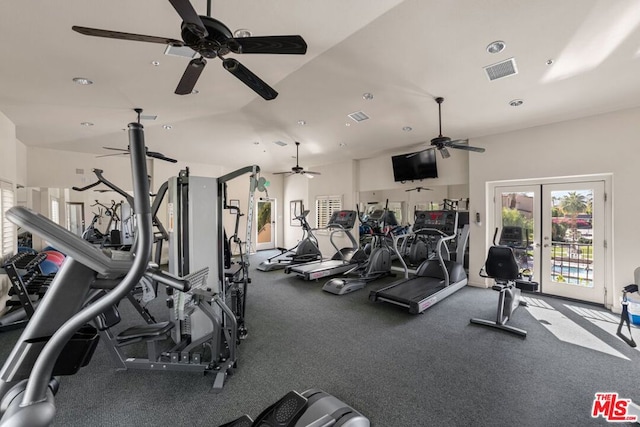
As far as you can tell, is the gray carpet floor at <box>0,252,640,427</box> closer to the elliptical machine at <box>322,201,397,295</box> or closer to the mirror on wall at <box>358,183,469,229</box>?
the elliptical machine at <box>322,201,397,295</box>

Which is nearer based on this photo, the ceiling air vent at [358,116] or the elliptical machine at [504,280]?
the elliptical machine at [504,280]

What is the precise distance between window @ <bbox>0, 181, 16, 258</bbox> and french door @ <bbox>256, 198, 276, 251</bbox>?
6.81 metres

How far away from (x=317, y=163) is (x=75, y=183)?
634cm

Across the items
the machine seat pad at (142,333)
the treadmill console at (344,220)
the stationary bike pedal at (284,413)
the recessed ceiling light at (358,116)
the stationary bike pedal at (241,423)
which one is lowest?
the stationary bike pedal at (241,423)

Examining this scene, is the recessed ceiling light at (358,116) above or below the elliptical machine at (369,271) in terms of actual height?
above

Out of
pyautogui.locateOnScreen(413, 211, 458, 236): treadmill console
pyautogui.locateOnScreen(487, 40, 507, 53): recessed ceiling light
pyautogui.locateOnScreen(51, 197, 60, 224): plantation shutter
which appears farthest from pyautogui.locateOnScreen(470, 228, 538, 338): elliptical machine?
pyautogui.locateOnScreen(51, 197, 60, 224): plantation shutter

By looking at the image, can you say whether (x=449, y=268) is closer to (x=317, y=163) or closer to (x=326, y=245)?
(x=326, y=245)

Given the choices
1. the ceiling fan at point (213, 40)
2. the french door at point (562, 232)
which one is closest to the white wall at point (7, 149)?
the ceiling fan at point (213, 40)

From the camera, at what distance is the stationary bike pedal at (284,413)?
1.71m

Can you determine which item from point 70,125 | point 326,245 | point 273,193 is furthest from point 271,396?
point 273,193

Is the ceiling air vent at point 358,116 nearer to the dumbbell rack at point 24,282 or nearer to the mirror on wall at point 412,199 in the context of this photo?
the mirror on wall at point 412,199

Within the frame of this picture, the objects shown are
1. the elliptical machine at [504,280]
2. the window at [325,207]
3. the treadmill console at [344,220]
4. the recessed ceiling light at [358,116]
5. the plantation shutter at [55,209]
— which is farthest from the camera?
the window at [325,207]

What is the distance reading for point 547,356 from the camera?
295 cm

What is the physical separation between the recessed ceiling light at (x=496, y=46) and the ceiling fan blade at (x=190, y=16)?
2.65 meters
